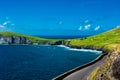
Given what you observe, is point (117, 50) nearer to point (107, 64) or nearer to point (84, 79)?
point (107, 64)

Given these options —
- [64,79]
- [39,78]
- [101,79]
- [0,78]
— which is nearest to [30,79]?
[39,78]

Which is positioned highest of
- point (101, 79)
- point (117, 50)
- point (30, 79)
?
point (117, 50)

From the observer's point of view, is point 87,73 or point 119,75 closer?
point 119,75

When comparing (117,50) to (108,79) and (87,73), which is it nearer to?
(108,79)

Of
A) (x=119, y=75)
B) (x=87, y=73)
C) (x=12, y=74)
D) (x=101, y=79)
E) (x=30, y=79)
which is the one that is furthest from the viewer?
(x=12, y=74)

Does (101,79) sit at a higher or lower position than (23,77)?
higher

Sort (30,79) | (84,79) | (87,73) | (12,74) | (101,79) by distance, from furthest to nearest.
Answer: (12,74), (30,79), (87,73), (84,79), (101,79)

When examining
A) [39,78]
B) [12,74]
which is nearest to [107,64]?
[39,78]

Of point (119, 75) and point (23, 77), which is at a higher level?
point (119, 75)

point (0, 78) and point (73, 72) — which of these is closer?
point (73, 72)
